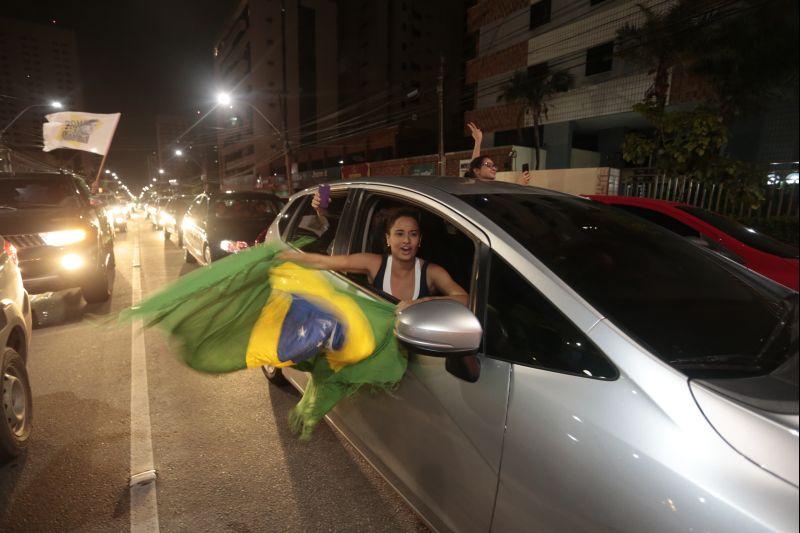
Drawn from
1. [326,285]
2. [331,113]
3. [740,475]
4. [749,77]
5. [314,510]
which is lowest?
[314,510]

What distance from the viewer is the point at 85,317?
6.03 meters

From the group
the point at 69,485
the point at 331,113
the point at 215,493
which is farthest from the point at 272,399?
the point at 331,113

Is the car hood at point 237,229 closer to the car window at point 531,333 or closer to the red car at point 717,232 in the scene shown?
the red car at point 717,232

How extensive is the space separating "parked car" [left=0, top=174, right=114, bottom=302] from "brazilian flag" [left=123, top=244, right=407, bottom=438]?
4.12 metres

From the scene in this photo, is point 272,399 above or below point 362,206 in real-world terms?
below

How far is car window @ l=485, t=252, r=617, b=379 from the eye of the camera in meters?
1.48

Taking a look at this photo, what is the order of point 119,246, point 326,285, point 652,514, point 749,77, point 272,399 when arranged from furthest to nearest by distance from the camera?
point 119,246 < point 272,399 < point 326,285 < point 652,514 < point 749,77

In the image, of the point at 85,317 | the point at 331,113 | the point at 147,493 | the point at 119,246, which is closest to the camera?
the point at 147,493

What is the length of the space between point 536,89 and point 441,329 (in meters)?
25.9

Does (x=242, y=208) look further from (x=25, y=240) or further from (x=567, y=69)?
(x=567, y=69)

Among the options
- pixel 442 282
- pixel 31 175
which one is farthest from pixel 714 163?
pixel 31 175

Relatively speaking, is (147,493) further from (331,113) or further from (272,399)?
(331,113)

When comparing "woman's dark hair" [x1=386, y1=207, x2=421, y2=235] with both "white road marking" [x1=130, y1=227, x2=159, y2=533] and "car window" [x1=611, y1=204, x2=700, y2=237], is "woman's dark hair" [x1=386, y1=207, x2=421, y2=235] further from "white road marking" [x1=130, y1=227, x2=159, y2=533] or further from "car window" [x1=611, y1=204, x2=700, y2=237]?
"car window" [x1=611, y1=204, x2=700, y2=237]

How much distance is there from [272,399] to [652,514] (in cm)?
313
